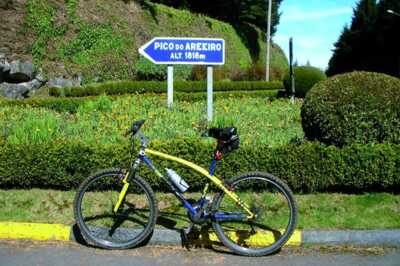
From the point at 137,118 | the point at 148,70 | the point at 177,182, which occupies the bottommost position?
the point at 177,182

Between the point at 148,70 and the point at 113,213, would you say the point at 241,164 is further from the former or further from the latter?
the point at 148,70

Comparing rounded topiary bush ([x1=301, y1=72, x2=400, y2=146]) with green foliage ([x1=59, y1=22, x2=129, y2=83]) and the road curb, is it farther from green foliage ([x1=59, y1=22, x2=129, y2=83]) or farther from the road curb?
green foliage ([x1=59, y1=22, x2=129, y2=83])

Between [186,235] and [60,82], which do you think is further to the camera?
[60,82]

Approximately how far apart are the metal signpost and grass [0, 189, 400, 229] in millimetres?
4607

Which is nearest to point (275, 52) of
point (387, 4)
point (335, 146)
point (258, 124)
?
point (387, 4)

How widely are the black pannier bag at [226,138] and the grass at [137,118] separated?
1.90 metres

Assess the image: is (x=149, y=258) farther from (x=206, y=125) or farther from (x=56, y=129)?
(x=206, y=125)

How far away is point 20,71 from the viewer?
Result: 20.7 m

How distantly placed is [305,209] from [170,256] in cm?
158

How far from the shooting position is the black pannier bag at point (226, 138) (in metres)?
4.86

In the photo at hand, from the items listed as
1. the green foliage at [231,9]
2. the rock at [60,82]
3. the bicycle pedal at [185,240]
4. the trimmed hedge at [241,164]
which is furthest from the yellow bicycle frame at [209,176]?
the green foliage at [231,9]

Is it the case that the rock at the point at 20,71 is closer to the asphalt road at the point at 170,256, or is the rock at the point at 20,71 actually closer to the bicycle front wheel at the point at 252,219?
the asphalt road at the point at 170,256

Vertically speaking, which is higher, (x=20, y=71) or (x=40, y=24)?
(x=40, y=24)

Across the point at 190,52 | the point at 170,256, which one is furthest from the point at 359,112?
the point at 190,52
